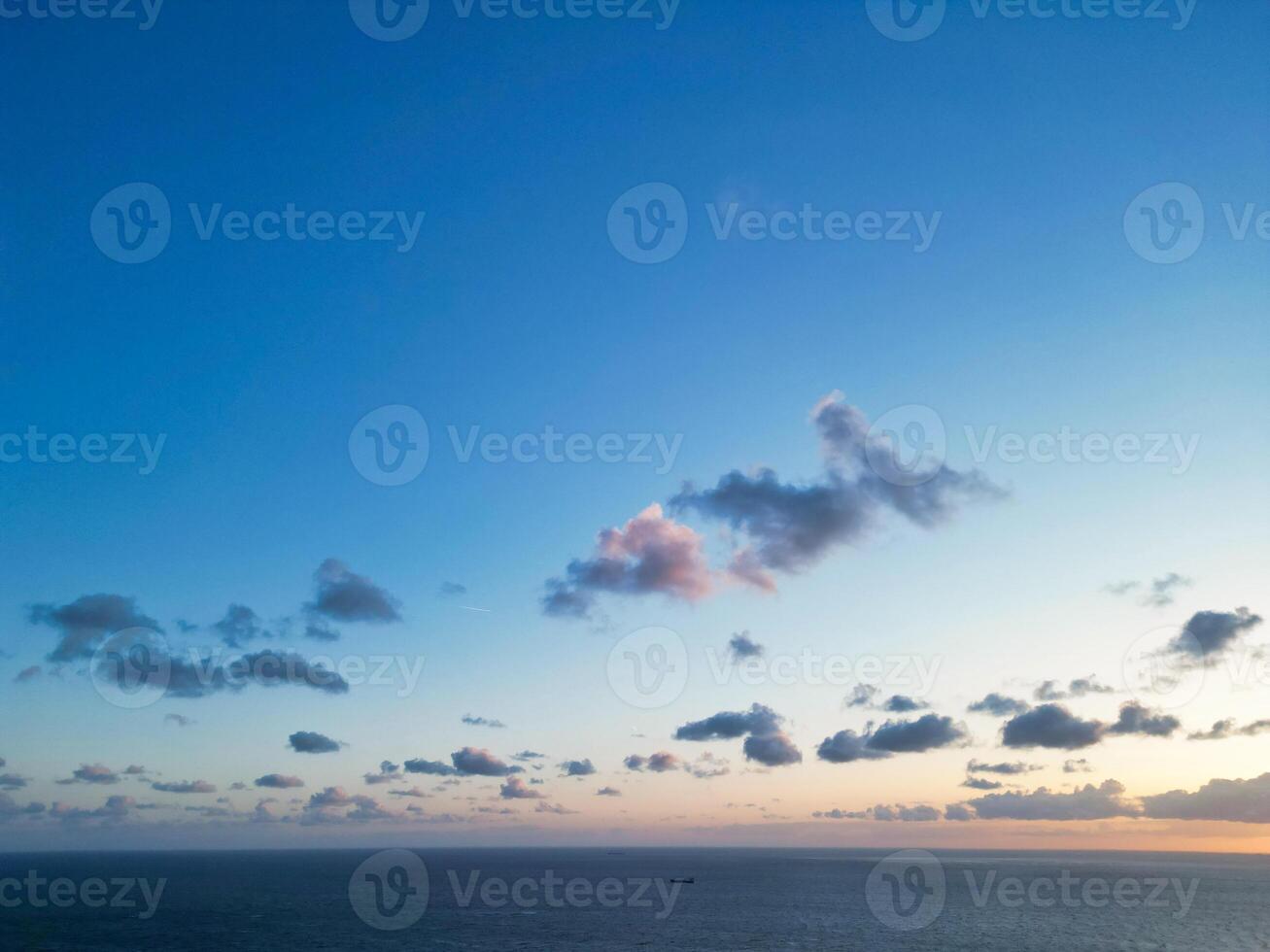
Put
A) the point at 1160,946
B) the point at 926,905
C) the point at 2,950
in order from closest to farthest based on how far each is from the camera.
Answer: the point at 2,950, the point at 1160,946, the point at 926,905

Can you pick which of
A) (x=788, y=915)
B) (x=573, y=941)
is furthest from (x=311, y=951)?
(x=788, y=915)

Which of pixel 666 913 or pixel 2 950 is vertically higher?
pixel 2 950

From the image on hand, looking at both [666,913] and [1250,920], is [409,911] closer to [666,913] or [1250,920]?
[666,913]

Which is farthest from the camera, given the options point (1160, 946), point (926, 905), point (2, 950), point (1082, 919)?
point (926, 905)

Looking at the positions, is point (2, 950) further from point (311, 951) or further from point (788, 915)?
point (788, 915)

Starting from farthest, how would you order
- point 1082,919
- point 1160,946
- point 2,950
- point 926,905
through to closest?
1. point 926,905
2. point 1082,919
3. point 1160,946
4. point 2,950

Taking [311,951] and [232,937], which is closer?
[311,951]

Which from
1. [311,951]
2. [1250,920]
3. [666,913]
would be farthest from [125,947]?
[1250,920]

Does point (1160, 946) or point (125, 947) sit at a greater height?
point (125, 947)

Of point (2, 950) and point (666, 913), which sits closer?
point (2, 950)
